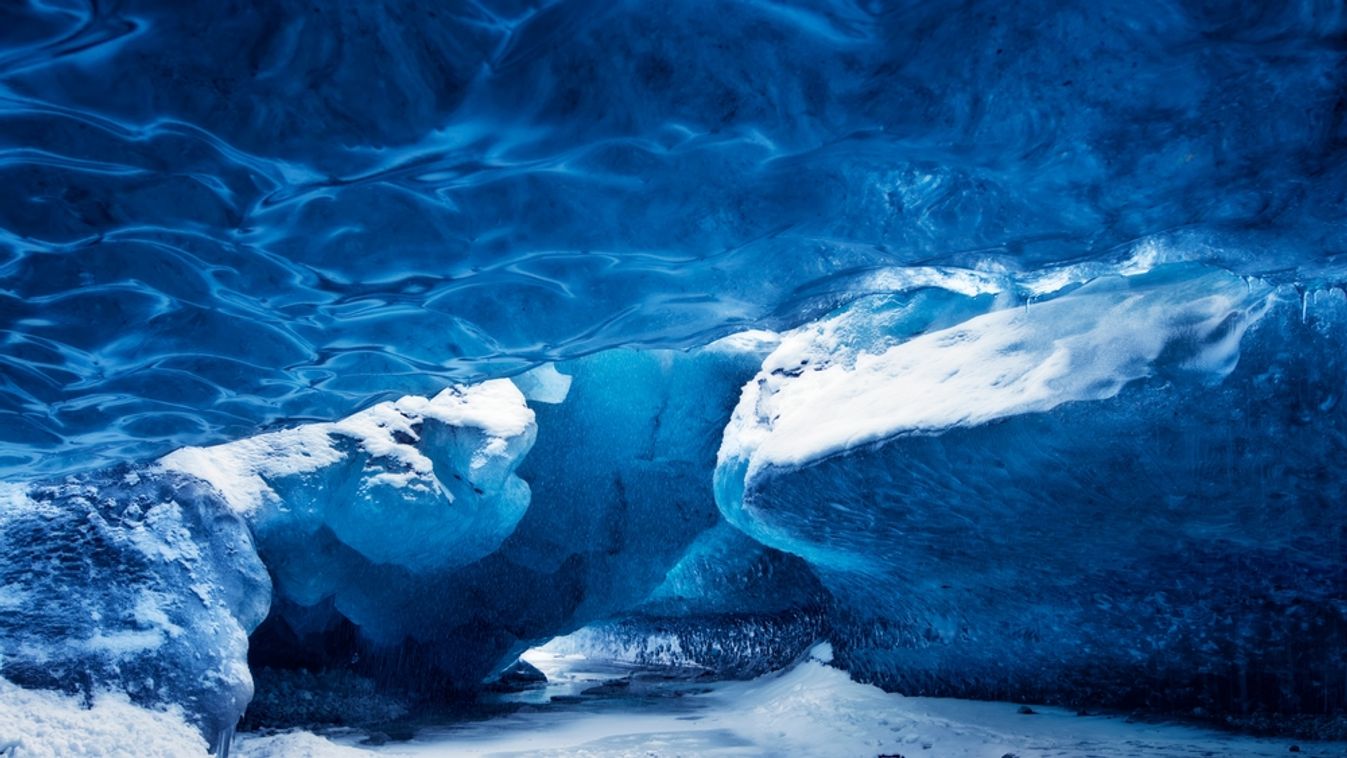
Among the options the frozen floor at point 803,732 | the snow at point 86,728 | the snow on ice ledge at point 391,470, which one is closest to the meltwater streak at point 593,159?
the snow at point 86,728

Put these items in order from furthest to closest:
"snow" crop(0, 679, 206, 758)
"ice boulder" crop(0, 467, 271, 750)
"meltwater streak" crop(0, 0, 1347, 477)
→ "ice boulder" crop(0, 467, 271, 750), "snow" crop(0, 679, 206, 758), "meltwater streak" crop(0, 0, 1347, 477)

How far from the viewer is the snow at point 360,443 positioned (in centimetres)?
708

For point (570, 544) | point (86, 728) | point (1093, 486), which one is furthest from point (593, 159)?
point (570, 544)

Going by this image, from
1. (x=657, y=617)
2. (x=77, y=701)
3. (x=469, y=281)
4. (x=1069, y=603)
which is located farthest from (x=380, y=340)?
(x=657, y=617)

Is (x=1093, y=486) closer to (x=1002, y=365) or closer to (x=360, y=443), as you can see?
(x=1002, y=365)

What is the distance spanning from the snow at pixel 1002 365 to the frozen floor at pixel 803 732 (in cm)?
233

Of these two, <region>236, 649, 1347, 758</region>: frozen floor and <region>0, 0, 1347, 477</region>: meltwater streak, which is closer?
<region>0, 0, 1347, 477</region>: meltwater streak

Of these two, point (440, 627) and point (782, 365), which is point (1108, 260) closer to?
point (782, 365)

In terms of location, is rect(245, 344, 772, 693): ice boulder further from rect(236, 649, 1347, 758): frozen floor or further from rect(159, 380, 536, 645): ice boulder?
rect(236, 649, 1347, 758): frozen floor

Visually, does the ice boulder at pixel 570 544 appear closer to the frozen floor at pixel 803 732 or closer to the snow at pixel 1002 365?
the frozen floor at pixel 803 732

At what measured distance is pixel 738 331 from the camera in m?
5.32

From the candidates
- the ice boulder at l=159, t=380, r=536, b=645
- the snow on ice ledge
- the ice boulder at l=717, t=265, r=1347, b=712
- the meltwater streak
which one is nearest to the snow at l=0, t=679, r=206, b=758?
the meltwater streak

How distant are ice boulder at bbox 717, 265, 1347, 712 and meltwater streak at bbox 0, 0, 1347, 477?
639mm

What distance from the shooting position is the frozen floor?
5.52 m
